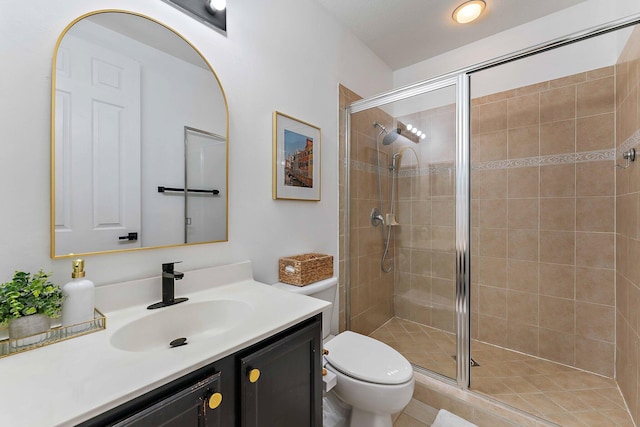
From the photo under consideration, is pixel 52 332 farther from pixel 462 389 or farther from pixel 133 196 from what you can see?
pixel 462 389

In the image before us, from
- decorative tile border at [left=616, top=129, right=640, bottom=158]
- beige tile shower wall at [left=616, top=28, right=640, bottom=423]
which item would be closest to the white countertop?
beige tile shower wall at [left=616, top=28, right=640, bottom=423]

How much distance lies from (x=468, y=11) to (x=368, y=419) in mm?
2597

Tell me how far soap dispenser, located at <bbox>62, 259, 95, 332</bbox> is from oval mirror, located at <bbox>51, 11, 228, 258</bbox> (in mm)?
112

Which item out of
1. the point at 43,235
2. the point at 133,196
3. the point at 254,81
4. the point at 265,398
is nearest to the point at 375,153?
the point at 254,81

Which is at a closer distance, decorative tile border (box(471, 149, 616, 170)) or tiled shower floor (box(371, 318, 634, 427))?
tiled shower floor (box(371, 318, 634, 427))

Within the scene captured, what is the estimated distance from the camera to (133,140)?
3.26 ft

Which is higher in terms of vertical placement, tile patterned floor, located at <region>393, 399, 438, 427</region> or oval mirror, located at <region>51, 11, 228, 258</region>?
oval mirror, located at <region>51, 11, 228, 258</region>

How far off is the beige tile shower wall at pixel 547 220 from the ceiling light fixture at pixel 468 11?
0.64 meters

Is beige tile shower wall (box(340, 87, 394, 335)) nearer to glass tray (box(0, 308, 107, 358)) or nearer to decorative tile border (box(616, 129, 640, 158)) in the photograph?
decorative tile border (box(616, 129, 640, 158))

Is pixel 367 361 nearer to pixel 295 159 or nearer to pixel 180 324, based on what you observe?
pixel 180 324

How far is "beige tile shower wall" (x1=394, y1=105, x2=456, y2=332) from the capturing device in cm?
166

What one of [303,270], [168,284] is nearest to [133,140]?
[168,284]

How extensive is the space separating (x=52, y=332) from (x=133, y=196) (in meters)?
0.47

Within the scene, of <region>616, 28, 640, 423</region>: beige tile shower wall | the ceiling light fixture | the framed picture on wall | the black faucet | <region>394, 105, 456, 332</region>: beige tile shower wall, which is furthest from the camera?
the ceiling light fixture
